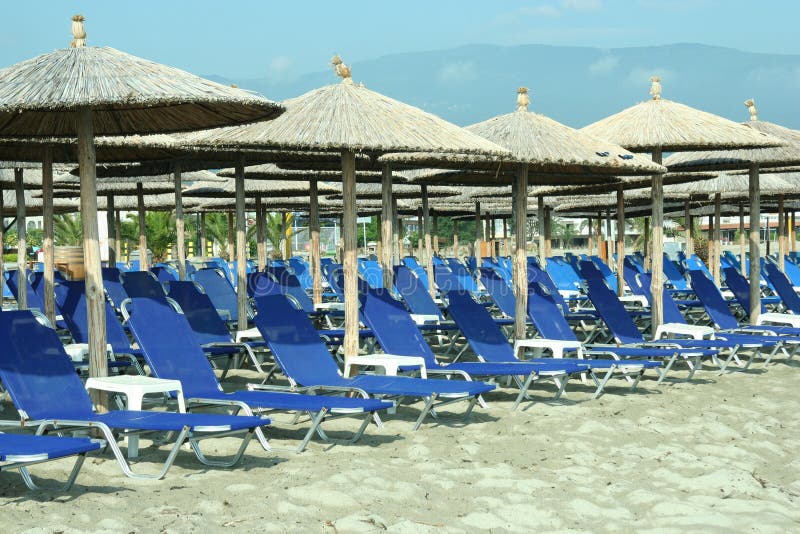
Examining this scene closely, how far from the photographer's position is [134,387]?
4.72 metres

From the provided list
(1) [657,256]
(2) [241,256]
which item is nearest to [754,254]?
(1) [657,256]

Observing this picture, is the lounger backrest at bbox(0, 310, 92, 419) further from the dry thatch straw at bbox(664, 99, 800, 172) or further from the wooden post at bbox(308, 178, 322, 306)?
the dry thatch straw at bbox(664, 99, 800, 172)

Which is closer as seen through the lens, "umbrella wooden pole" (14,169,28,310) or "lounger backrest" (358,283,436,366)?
"lounger backrest" (358,283,436,366)

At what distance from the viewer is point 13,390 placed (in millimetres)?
4477

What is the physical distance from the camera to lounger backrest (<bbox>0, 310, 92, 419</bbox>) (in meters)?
4.52

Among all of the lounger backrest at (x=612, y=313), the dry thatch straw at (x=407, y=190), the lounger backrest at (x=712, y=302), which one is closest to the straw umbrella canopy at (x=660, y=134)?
the lounger backrest at (x=612, y=313)

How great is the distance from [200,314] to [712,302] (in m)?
4.50

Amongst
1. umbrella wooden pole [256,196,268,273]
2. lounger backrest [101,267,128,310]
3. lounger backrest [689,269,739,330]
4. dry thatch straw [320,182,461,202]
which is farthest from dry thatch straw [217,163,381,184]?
lounger backrest [689,269,739,330]

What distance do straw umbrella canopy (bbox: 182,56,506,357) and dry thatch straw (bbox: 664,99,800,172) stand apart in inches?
160

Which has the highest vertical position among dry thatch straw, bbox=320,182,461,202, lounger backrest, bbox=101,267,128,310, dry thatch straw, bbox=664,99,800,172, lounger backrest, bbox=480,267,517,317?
dry thatch straw, bbox=664,99,800,172

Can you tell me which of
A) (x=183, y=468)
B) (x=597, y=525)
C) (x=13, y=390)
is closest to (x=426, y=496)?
(x=597, y=525)

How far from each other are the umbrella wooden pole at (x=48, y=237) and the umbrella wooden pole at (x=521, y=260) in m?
3.34

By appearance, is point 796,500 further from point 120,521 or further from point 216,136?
point 216,136

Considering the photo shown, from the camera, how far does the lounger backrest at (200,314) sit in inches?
292
